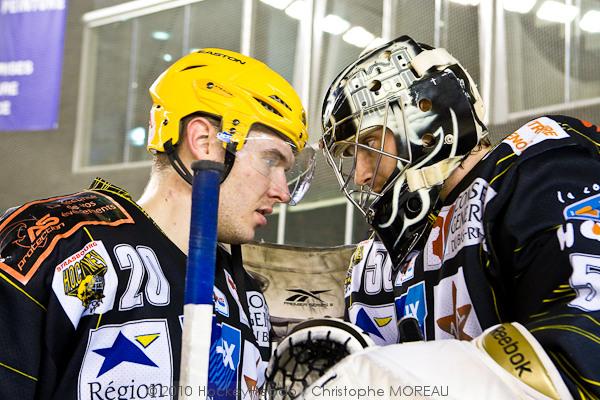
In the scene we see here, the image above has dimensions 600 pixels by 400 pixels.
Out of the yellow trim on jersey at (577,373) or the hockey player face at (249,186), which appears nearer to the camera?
the yellow trim on jersey at (577,373)

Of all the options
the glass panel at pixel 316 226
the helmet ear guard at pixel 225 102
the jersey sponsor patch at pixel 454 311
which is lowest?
the jersey sponsor patch at pixel 454 311

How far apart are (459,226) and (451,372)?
74 centimetres

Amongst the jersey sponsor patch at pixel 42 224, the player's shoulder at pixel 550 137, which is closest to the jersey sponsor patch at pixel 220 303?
the jersey sponsor patch at pixel 42 224

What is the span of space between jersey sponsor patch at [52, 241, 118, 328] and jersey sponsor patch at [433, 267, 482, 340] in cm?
67

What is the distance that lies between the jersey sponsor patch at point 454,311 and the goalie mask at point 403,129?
0.59 feet

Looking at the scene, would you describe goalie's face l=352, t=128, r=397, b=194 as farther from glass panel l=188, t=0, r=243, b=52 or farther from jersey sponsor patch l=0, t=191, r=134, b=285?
glass panel l=188, t=0, r=243, b=52

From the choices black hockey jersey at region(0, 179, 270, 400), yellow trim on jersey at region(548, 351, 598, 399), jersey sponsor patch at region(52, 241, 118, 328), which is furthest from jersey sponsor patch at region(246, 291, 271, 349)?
yellow trim on jersey at region(548, 351, 598, 399)

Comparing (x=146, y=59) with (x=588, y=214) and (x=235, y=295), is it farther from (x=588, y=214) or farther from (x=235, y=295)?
(x=588, y=214)

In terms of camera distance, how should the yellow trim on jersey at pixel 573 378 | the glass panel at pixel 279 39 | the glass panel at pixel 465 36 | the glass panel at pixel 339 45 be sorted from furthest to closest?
the glass panel at pixel 279 39 < the glass panel at pixel 339 45 < the glass panel at pixel 465 36 < the yellow trim on jersey at pixel 573 378

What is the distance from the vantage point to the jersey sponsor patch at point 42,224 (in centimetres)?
148

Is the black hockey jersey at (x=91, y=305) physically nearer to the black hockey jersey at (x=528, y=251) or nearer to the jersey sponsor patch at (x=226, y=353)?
the jersey sponsor patch at (x=226, y=353)

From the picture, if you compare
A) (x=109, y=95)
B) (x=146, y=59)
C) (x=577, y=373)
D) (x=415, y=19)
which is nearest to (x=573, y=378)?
(x=577, y=373)

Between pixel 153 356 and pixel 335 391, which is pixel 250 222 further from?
pixel 335 391

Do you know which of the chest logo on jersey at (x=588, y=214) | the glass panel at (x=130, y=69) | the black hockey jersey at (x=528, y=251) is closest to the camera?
the black hockey jersey at (x=528, y=251)
